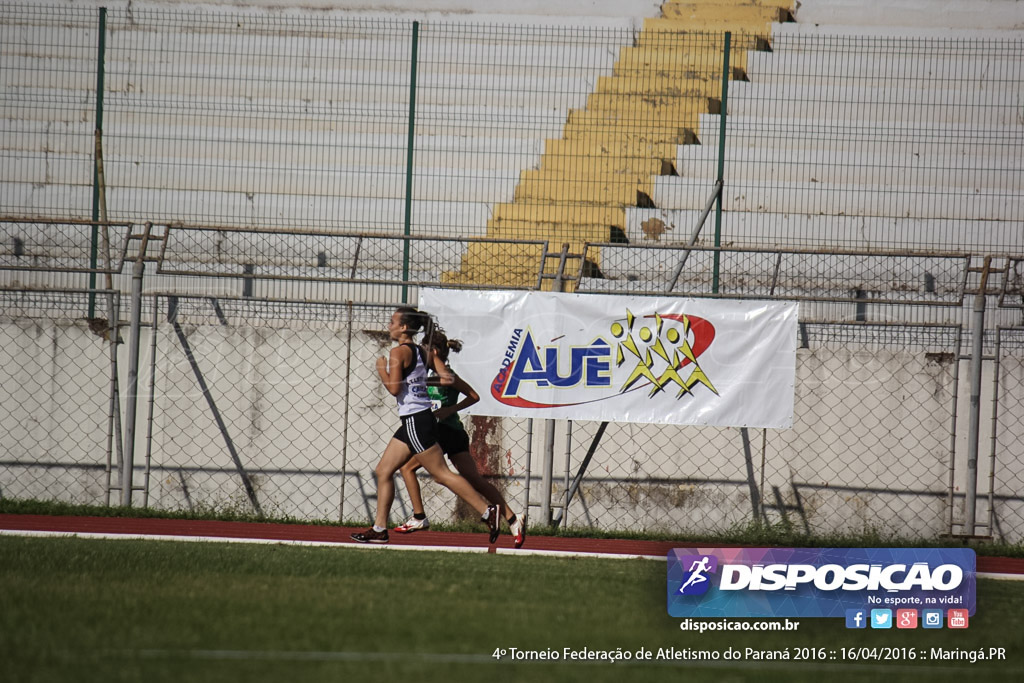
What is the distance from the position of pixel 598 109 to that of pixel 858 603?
812cm

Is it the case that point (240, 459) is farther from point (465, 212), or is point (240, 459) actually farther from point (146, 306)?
point (465, 212)

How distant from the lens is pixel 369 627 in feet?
14.5

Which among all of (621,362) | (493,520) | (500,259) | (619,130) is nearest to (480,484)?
(493,520)

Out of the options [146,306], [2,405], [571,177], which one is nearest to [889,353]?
[571,177]

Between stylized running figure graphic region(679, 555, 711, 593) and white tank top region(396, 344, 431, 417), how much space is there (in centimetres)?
310

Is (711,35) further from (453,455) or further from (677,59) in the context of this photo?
(453,455)

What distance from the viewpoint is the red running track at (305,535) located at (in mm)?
7656

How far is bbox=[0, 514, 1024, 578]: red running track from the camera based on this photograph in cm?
766

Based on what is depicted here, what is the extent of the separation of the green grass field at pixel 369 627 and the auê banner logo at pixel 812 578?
0.16 metres

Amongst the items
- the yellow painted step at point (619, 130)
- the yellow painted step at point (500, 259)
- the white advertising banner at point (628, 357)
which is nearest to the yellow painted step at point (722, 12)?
the yellow painted step at point (619, 130)

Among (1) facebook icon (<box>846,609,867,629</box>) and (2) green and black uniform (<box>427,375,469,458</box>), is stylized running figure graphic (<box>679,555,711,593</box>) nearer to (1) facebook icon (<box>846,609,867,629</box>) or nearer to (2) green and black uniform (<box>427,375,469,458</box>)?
(1) facebook icon (<box>846,609,867,629</box>)

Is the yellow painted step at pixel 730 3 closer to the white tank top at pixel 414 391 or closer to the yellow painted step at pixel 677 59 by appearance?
the yellow painted step at pixel 677 59

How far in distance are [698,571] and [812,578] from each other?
47 cm

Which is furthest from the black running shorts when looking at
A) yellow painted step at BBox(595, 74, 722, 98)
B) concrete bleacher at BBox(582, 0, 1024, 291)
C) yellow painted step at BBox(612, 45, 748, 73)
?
yellow painted step at BBox(612, 45, 748, 73)
